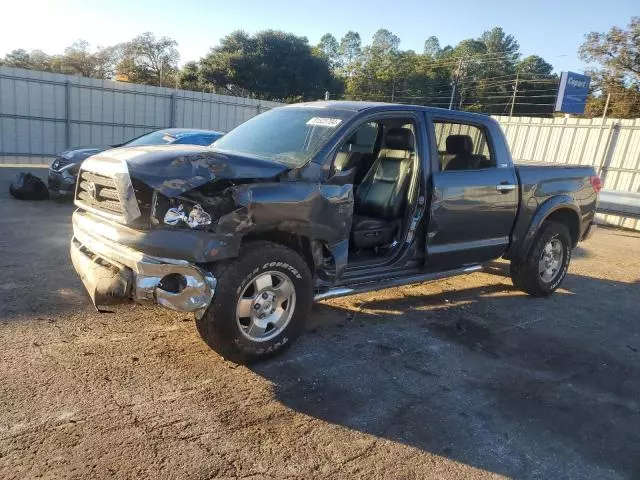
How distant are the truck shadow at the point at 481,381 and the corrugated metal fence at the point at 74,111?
14.0 metres

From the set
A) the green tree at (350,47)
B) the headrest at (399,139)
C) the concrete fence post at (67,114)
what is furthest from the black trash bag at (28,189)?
the green tree at (350,47)

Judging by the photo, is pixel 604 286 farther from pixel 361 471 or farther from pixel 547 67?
pixel 547 67

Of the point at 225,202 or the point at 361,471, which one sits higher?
the point at 225,202

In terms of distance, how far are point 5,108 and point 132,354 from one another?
14.4 meters

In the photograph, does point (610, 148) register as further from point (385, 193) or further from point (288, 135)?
point (288, 135)

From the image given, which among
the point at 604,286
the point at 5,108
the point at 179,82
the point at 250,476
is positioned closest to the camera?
the point at 250,476

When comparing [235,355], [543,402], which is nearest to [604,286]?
[543,402]

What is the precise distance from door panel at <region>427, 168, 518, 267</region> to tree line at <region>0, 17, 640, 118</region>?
3368 centimetres

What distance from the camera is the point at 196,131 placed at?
984 cm

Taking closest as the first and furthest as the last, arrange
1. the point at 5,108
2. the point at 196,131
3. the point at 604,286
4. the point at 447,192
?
1. the point at 447,192
2. the point at 604,286
3. the point at 196,131
4. the point at 5,108

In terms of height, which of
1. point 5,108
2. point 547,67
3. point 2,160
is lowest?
point 2,160

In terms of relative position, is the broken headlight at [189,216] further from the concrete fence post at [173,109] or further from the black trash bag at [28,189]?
the concrete fence post at [173,109]

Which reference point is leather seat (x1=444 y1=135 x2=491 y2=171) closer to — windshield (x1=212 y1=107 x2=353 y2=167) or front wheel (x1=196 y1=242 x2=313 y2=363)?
windshield (x1=212 y1=107 x2=353 y2=167)

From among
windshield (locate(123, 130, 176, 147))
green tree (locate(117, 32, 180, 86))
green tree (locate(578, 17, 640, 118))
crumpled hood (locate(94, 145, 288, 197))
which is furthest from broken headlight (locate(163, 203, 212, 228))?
green tree (locate(117, 32, 180, 86))
